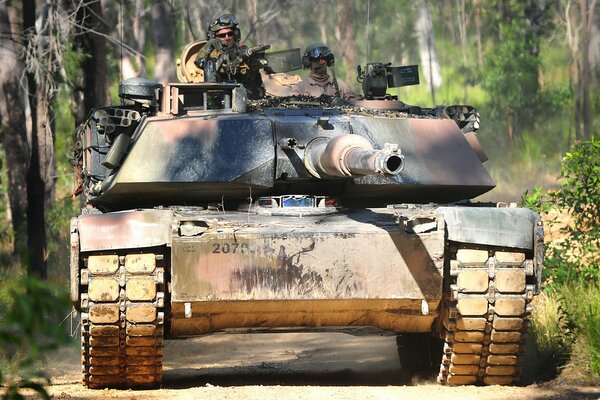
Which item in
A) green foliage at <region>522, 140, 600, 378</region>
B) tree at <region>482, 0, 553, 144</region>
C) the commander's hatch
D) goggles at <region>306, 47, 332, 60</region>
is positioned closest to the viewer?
the commander's hatch

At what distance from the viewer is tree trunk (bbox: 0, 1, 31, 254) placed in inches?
672

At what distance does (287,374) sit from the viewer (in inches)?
430

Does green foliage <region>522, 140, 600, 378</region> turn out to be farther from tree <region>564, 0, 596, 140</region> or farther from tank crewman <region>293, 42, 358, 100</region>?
tree <region>564, 0, 596, 140</region>

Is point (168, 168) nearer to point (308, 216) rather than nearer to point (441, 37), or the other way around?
point (308, 216)

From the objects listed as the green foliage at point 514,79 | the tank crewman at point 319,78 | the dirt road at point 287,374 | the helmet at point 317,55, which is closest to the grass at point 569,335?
the dirt road at point 287,374

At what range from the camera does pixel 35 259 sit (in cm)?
1499

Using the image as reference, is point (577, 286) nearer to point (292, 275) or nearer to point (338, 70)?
point (292, 275)

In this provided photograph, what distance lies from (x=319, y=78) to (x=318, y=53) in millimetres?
259

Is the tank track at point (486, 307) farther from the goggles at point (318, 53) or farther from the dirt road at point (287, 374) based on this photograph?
the goggles at point (318, 53)

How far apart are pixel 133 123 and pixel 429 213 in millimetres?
2713

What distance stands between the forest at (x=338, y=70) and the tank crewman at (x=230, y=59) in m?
1.03

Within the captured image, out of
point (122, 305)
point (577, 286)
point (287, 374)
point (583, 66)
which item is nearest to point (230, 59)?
point (287, 374)

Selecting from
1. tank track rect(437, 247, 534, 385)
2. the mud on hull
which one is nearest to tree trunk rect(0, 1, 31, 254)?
the mud on hull

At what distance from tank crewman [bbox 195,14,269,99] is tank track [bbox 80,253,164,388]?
2.85 metres
